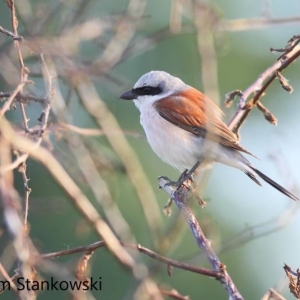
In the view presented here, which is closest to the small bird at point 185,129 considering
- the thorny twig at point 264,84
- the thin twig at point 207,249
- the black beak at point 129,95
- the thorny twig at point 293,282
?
the black beak at point 129,95

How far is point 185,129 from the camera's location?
388 centimetres

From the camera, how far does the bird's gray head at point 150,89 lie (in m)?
4.20

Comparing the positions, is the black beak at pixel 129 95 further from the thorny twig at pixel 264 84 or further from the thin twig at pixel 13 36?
the thin twig at pixel 13 36

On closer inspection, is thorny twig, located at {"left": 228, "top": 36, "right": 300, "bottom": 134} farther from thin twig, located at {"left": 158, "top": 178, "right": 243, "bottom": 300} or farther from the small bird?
thin twig, located at {"left": 158, "top": 178, "right": 243, "bottom": 300}

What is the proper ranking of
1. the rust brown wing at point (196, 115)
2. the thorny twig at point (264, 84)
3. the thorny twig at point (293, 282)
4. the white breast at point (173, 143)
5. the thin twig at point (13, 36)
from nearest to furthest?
the thorny twig at point (293, 282) < the thin twig at point (13, 36) < the thorny twig at point (264, 84) < the rust brown wing at point (196, 115) < the white breast at point (173, 143)

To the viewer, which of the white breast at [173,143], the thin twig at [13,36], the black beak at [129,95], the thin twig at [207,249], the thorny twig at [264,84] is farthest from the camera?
the black beak at [129,95]

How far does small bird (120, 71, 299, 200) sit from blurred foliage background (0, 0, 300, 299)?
134 mm

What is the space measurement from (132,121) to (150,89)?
2193 millimetres

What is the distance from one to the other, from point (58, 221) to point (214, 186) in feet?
6.93

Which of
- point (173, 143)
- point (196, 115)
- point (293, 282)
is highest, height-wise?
point (196, 115)

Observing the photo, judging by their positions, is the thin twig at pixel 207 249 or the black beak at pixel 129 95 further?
the black beak at pixel 129 95

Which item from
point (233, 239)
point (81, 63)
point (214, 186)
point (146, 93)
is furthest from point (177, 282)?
point (233, 239)

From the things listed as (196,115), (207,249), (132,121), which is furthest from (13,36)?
(132,121)

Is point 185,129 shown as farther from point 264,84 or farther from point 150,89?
point 264,84
